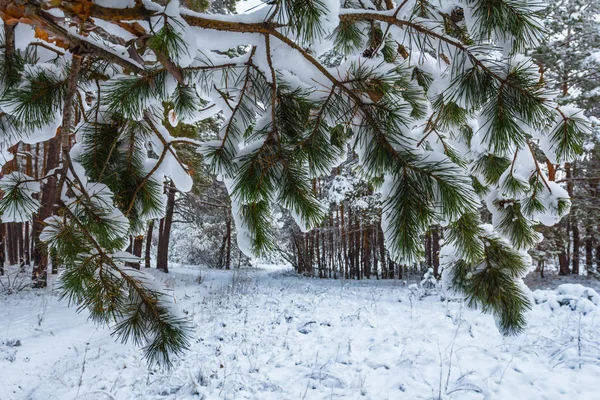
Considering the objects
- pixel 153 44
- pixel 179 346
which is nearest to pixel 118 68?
pixel 153 44

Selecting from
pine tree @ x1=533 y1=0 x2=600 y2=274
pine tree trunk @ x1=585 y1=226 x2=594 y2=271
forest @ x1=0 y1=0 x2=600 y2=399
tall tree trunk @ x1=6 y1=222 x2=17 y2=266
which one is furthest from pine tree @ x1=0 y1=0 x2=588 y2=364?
tall tree trunk @ x1=6 y1=222 x2=17 y2=266

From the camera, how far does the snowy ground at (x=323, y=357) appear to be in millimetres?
3312

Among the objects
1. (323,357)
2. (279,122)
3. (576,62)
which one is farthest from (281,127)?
(576,62)

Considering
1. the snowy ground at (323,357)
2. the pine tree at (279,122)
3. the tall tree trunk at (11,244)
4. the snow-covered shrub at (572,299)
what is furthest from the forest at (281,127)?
the tall tree trunk at (11,244)

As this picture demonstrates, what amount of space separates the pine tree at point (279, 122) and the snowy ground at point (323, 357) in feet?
6.33

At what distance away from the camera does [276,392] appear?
3393 mm

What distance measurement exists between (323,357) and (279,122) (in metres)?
3.73

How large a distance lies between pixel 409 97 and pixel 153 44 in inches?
42.1

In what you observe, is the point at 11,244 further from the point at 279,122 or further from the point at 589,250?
the point at 589,250

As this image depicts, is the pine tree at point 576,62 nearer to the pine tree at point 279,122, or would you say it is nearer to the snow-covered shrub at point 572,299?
the snow-covered shrub at point 572,299

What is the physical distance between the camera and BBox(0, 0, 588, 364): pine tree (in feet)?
3.38

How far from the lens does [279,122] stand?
1335 mm

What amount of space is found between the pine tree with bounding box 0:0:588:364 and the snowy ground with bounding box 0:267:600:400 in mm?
1929

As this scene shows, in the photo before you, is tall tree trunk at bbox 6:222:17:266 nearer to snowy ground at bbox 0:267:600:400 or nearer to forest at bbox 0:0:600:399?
snowy ground at bbox 0:267:600:400
